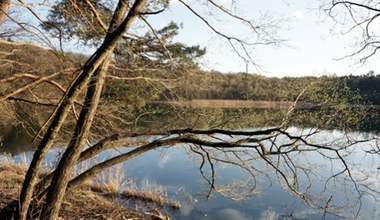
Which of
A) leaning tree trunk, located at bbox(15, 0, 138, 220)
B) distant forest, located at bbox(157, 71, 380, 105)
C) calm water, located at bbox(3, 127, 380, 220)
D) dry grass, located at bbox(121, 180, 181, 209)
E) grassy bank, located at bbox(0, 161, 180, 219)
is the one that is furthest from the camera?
dry grass, located at bbox(121, 180, 181, 209)

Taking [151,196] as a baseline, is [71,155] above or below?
above

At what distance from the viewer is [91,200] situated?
8.66 meters

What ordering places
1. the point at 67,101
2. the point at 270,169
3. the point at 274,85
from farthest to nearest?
the point at 274,85, the point at 270,169, the point at 67,101

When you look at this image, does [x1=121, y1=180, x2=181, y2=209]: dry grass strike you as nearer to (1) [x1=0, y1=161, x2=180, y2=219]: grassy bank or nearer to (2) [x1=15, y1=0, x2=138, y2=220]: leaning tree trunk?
(1) [x1=0, y1=161, x2=180, y2=219]: grassy bank

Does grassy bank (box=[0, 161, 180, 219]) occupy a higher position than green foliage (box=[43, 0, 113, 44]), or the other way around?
green foliage (box=[43, 0, 113, 44])

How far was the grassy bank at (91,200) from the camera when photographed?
7152 millimetres

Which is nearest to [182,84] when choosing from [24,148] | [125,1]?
[125,1]

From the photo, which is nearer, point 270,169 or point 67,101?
point 67,101

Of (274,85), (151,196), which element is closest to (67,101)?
(274,85)

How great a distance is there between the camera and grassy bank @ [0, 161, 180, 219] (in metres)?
7.15

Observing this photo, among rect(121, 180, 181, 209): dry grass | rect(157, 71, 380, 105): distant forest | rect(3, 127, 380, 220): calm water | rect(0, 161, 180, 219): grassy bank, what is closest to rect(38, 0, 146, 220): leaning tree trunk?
rect(0, 161, 180, 219): grassy bank

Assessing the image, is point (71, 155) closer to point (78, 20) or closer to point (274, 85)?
point (78, 20)

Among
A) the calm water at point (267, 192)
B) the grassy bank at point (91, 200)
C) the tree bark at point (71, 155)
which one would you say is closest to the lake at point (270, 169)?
the calm water at point (267, 192)

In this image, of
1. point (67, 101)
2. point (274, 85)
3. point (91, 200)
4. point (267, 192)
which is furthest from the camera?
point (267, 192)
